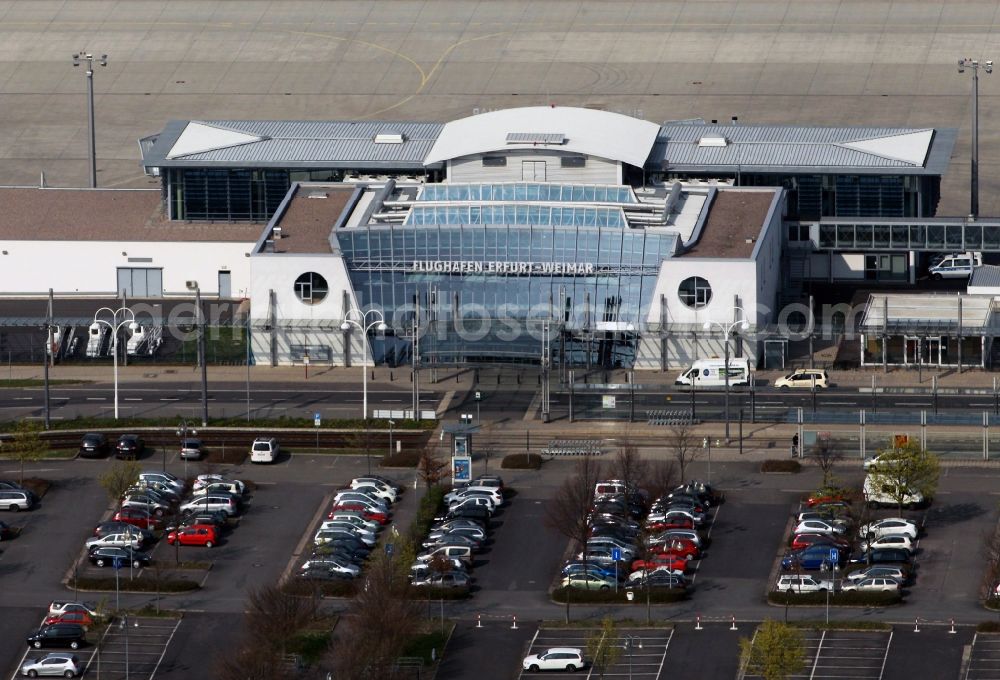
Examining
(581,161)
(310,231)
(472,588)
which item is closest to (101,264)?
(310,231)

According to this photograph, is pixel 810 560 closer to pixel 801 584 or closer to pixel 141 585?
pixel 801 584

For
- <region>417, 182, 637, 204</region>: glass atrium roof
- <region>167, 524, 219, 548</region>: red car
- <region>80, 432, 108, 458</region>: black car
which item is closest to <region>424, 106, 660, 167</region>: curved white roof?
<region>417, 182, 637, 204</region>: glass atrium roof

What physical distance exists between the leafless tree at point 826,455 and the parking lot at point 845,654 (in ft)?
68.3

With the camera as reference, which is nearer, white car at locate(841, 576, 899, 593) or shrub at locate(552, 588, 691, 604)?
shrub at locate(552, 588, 691, 604)

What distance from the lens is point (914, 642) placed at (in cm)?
13162

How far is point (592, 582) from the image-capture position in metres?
139

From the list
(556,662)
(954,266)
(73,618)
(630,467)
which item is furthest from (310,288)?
(556,662)

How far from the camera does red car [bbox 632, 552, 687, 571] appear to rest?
140 m

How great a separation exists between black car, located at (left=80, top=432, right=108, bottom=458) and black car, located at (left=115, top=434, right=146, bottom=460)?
0.81 meters

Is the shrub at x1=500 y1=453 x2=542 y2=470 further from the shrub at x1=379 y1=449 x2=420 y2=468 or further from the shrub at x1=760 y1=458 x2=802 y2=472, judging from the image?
the shrub at x1=760 y1=458 x2=802 y2=472

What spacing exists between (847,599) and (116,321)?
207ft

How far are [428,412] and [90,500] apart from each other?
73.3ft

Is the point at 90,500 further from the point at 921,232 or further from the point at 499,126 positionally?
the point at 921,232

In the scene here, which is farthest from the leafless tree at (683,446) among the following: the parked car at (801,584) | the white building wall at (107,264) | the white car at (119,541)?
the white building wall at (107,264)
